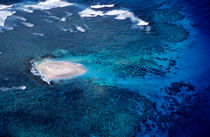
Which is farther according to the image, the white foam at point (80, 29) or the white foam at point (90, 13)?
the white foam at point (90, 13)

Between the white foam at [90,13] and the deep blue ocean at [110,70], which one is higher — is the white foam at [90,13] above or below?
above

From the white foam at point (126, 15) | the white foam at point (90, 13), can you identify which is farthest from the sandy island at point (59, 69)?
the white foam at point (126, 15)

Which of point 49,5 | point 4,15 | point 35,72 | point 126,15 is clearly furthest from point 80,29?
point 4,15

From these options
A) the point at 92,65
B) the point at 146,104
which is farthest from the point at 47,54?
the point at 146,104

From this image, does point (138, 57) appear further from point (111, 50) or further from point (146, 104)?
→ point (146, 104)

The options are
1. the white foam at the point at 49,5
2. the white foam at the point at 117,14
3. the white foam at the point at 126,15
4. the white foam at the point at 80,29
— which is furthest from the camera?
the white foam at the point at 49,5

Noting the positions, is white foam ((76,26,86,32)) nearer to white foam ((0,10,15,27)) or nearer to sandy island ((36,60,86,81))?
sandy island ((36,60,86,81))

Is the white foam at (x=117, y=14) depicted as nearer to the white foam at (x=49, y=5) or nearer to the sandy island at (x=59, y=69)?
the white foam at (x=49, y=5)

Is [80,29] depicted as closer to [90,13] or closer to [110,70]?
[90,13]
